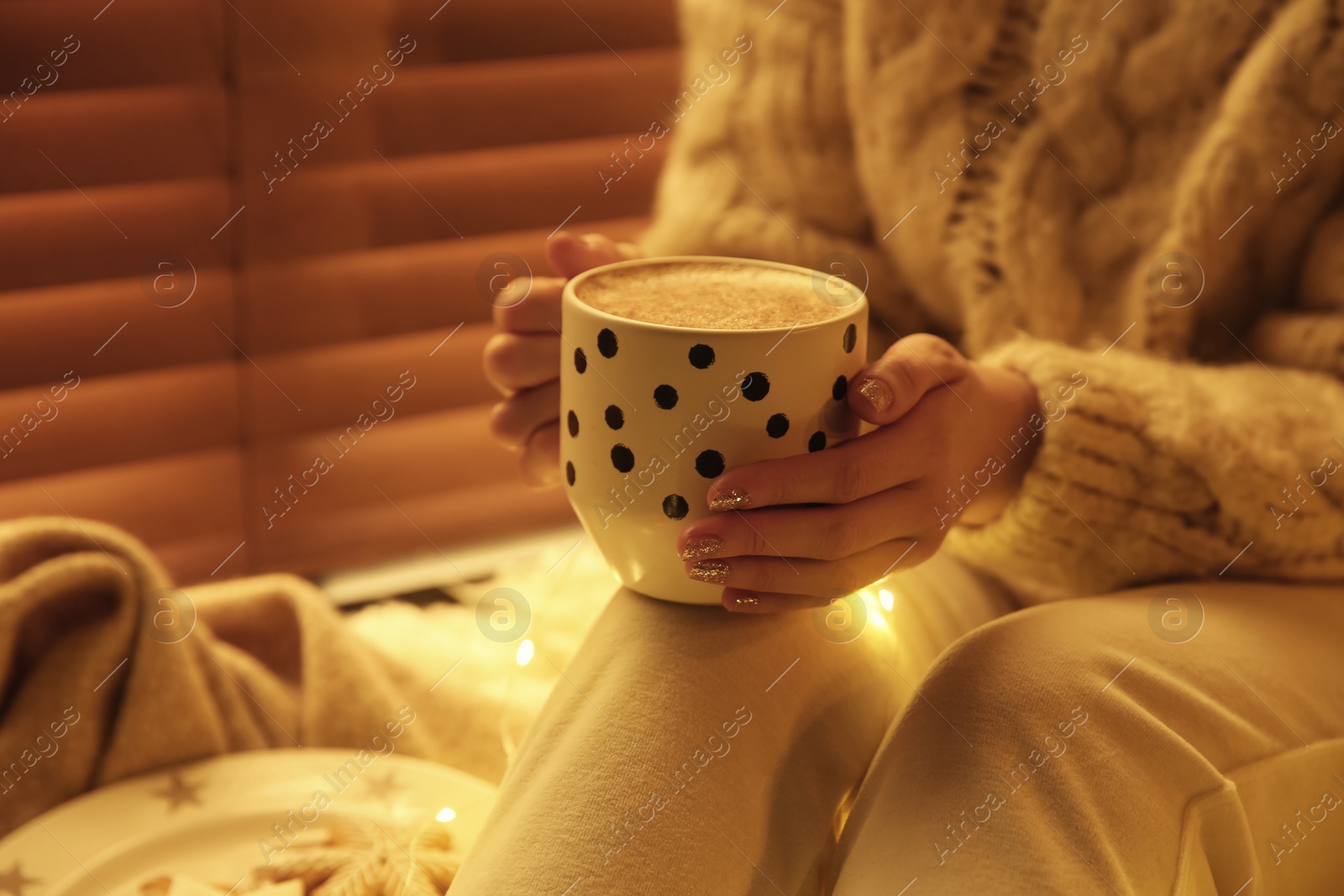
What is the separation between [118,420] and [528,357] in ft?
2.66

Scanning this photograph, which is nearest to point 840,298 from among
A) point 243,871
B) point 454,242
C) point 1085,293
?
point 1085,293

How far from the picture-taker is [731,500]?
50 centimetres

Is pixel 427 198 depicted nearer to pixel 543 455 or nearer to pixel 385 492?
pixel 385 492

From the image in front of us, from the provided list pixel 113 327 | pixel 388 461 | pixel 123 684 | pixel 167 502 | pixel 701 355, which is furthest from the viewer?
pixel 388 461

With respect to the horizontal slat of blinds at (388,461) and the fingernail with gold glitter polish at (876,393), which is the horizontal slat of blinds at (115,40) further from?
the fingernail with gold glitter polish at (876,393)

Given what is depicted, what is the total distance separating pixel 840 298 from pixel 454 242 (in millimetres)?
984

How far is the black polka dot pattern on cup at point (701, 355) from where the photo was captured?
485 mm

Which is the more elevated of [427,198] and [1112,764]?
[427,198]

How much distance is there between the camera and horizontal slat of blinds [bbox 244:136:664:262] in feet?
4.34

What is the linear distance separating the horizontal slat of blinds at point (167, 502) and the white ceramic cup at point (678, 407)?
981 millimetres

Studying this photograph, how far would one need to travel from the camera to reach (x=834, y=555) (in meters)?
0.54

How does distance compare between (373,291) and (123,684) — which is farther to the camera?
(373,291)

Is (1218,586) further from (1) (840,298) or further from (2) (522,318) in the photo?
(2) (522,318)

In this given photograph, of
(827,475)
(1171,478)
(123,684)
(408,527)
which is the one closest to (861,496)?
(827,475)
